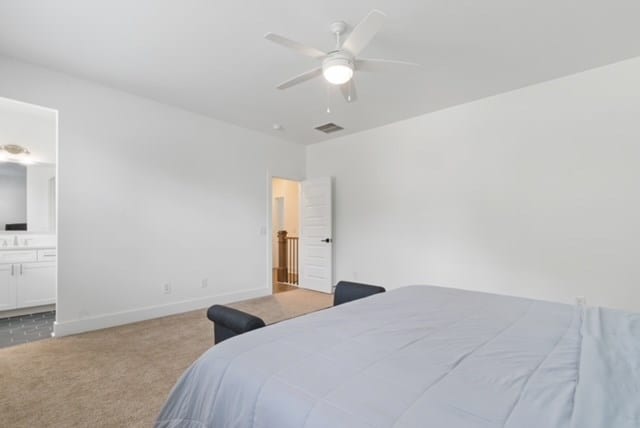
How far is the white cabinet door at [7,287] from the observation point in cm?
380

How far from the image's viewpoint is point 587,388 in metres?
0.89

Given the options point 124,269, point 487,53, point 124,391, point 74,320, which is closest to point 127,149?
point 124,269

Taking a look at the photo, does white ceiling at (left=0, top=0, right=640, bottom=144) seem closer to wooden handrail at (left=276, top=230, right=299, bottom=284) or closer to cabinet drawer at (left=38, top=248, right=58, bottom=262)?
cabinet drawer at (left=38, top=248, right=58, bottom=262)

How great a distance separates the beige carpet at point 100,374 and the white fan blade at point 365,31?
9.02 ft

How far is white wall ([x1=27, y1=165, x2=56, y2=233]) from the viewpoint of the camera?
433 cm

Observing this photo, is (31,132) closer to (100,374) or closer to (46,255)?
(46,255)

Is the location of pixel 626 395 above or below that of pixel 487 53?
below

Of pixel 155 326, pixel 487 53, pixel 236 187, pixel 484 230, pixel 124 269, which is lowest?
pixel 155 326

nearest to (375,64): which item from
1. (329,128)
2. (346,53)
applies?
(346,53)

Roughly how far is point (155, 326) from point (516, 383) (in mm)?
3714

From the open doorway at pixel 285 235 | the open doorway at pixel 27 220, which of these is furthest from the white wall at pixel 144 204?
the open doorway at pixel 285 235

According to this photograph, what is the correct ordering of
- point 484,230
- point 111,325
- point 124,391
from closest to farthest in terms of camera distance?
point 124,391 → point 111,325 → point 484,230

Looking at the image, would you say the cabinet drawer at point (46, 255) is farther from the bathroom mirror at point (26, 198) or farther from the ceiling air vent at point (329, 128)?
the ceiling air vent at point (329, 128)

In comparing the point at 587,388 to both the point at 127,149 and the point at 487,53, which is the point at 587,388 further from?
the point at 127,149
